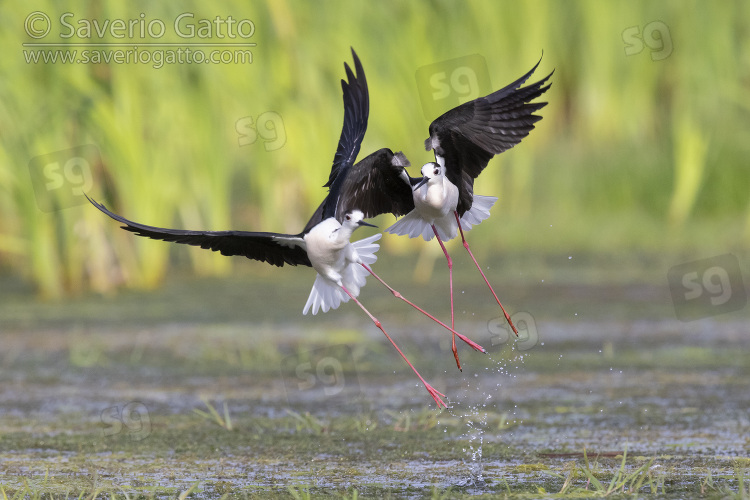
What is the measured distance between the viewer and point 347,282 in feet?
13.7

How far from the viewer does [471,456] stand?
173 inches

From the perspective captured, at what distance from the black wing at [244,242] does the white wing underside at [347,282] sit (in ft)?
0.39

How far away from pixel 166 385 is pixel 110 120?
99.7 inches

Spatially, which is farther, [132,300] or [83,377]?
[132,300]

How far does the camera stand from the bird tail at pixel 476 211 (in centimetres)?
420

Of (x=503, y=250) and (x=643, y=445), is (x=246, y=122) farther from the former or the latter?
(x=643, y=445)

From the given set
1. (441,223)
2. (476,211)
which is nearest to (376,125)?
(476,211)

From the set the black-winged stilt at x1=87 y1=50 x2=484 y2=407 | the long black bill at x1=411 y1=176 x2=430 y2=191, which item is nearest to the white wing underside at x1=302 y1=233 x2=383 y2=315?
the black-winged stilt at x1=87 y1=50 x2=484 y2=407

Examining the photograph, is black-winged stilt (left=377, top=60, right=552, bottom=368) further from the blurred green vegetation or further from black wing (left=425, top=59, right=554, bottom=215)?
the blurred green vegetation

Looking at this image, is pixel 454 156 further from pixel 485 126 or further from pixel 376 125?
pixel 376 125

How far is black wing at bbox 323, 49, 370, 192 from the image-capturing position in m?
4.18

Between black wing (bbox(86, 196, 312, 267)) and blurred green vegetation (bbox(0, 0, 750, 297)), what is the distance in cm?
405

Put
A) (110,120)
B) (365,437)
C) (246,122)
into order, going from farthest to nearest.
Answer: (246,122)
(110,120)
(365,437)

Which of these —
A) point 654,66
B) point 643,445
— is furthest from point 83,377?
point 654,66
